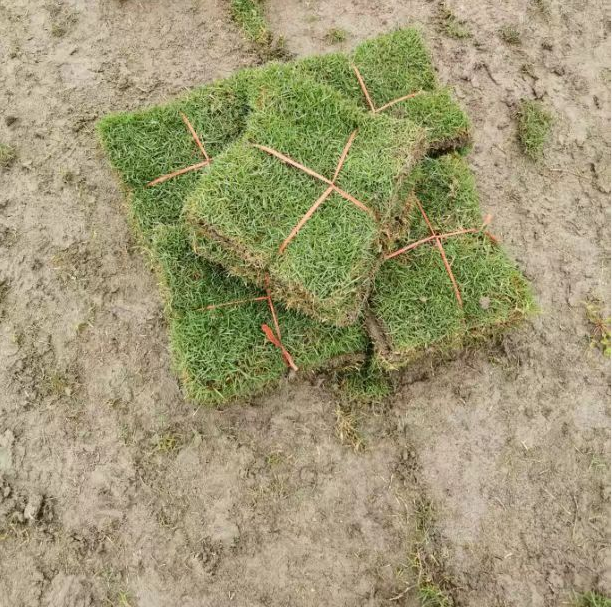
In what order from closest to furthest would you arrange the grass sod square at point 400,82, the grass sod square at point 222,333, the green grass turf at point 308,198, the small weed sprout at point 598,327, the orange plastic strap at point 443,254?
1. the green grass turf at point 308,198
2. the grass sod square at point 222,333
3. the orange plastic strap at point 443,254
4. the grass sod square at point 400,82
5. the small weed sprout at point 598,327

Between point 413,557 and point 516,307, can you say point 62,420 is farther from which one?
point 516,307

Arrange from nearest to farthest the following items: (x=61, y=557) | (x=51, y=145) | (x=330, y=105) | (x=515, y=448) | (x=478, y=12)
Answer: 1. (x=330, y=105)
2. (x=61, y=557)
3. (x=515, y=448)
4. (x=51, y=145)
5. (x=478, y=12)

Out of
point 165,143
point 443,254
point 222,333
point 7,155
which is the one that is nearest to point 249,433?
point 222,333

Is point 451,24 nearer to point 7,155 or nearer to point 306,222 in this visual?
point 306,222

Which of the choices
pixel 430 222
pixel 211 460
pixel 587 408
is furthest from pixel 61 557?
pixel 587 408

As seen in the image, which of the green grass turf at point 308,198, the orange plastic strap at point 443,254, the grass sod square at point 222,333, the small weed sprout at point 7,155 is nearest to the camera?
the green grass turf at point 308,198

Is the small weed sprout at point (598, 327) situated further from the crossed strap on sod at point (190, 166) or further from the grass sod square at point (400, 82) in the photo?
the crossed strap on sod at point (190, 166)

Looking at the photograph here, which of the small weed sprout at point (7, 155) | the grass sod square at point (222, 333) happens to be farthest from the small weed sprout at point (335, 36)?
the small weed sprout at point (7, 155)

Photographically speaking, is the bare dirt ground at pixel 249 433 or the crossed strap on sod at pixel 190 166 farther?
the bare dirt ground at pixel 249 433
